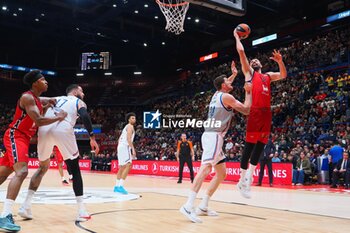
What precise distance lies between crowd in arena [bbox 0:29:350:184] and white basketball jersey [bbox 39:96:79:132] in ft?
34.8

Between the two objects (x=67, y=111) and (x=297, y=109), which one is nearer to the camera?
(x=67, y=111)

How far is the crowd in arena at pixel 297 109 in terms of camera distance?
16031 mm

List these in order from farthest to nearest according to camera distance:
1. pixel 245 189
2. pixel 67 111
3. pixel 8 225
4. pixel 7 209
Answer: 1. pixel 245 189
2. pixel 67 111
3. pixel 7 209
4. pixel 8 225

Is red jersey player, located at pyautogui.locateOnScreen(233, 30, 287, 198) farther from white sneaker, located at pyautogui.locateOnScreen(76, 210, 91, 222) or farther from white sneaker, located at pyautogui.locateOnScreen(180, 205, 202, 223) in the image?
white sneaker, located at pyautogui.locateOnScreen(76, 210, 91, 222)

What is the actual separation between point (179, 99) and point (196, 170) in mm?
12952

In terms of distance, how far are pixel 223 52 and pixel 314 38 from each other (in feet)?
24.1

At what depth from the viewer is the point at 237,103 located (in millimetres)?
5277

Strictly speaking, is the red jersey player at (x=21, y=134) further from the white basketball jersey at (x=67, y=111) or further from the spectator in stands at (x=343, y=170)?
the spectator in stands at (x=343, y=170)

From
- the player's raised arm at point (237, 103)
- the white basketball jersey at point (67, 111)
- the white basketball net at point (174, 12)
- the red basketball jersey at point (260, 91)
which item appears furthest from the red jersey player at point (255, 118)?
the white basketball net at point (174, 12)

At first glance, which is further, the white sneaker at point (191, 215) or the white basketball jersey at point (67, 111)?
the white basketball jersey at point (67, 111)

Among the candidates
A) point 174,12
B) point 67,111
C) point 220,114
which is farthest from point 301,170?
point 67,111

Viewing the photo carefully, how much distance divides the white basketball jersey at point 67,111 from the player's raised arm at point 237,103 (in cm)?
218

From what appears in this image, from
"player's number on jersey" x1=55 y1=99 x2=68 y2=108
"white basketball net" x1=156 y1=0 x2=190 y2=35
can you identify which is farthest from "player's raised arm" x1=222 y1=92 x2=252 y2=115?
"white basketball net" x1=156 y1=0 x2=190 y2=35

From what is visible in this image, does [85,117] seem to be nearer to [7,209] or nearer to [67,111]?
[67,111]
